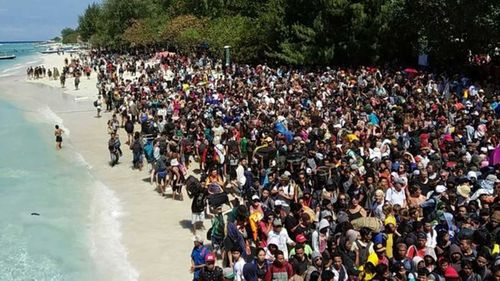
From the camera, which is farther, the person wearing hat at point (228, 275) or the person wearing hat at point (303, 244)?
the person wearing hat at point (303, 244)

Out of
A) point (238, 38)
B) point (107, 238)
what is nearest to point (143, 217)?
point (107, 238)

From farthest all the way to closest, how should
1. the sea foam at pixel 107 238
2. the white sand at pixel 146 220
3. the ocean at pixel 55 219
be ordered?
the ocean at pixel 55 219 < the white sand at pixel 146 220 < the sea foam at pixel 107 238

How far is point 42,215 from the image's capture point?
15578 mm

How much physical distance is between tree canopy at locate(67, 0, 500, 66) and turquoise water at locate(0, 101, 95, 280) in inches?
670

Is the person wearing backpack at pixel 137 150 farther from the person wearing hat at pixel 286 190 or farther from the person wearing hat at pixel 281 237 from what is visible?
the person wearing hat at pixel 281 237

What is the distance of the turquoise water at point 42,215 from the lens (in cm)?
1229

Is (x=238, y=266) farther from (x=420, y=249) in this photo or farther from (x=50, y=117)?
(x=50, y=117)

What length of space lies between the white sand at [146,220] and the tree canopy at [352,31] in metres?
15.1

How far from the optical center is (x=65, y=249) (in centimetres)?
1320

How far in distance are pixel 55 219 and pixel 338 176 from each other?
805 centimetres

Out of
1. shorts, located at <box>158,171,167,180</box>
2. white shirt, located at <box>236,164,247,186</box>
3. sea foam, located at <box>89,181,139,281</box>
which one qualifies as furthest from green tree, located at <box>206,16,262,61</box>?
white shirt, located at <box>236,164,247,186</box>

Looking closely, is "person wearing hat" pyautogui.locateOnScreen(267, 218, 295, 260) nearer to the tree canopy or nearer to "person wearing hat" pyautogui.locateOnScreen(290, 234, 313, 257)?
"person wearing hat" pyautogui.locateOnScreen(290, 234, 313, 257)

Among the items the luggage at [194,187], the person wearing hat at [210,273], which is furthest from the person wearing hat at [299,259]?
the luggage at [194,187]

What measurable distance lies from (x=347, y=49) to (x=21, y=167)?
1991 cm
